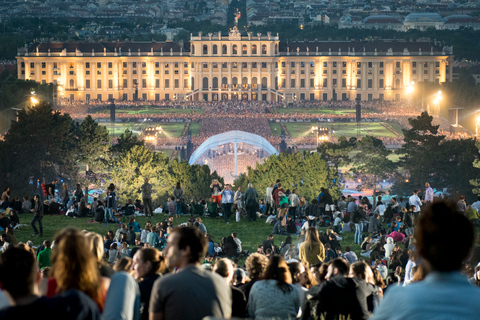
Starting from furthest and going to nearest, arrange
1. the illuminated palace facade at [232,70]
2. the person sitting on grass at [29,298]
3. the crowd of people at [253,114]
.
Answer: the illuminated palace facade at [232,70]
the crowd of people at [253,114]
the person sitting on grass at [29,298]

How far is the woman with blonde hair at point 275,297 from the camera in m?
9.10

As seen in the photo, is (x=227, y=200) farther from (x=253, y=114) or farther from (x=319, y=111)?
(x=319, y=111)

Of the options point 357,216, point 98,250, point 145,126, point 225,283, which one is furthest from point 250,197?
point 145,126

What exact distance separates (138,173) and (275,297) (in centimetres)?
3644

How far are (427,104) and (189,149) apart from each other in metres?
38.5

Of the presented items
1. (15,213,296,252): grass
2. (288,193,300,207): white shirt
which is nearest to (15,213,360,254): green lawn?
(15,213,296,252): grass

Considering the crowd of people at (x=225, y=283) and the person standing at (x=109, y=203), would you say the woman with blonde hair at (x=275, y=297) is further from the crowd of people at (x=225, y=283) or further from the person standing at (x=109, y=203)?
the person standing at (x=109, y=203)

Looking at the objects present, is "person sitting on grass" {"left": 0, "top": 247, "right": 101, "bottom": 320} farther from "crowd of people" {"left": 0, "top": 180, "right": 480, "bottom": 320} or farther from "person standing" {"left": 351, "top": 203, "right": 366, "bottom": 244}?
"person standing" {"left": 351, "top": 203, "right": 366, "bottom": 244}

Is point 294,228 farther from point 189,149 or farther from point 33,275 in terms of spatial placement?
point 189,149

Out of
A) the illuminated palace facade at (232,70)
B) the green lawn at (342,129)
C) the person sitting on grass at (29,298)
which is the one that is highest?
the illuminated palace facade at (232,70)

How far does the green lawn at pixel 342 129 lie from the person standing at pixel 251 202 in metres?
48.2

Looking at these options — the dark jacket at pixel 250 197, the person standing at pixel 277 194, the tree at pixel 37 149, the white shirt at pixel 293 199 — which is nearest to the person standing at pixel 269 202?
the person standing at pixel 277 194

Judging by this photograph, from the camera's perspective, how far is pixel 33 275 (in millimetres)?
6570

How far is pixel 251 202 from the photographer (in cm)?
2555
